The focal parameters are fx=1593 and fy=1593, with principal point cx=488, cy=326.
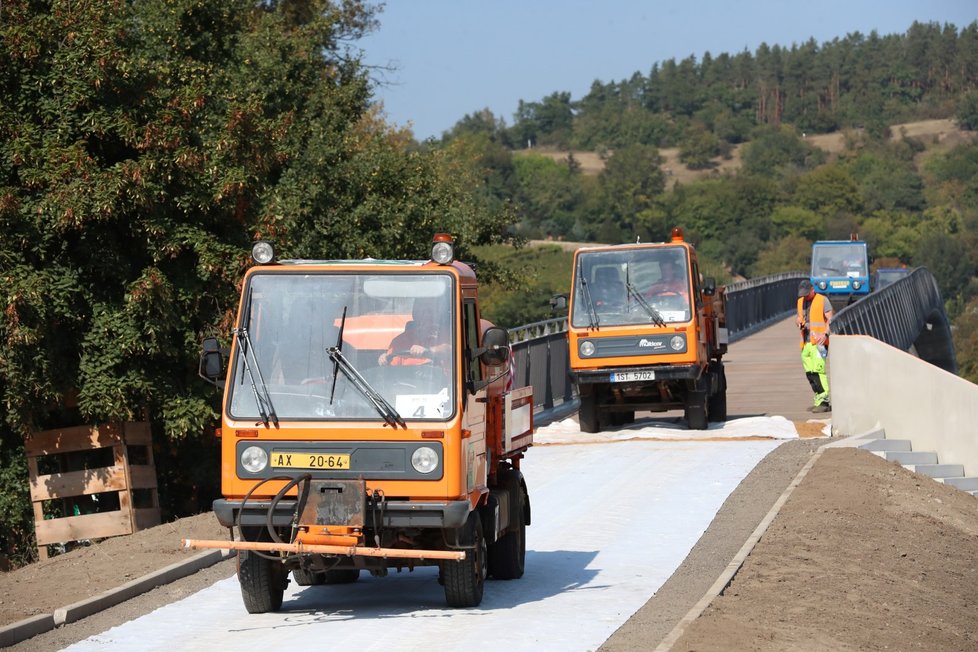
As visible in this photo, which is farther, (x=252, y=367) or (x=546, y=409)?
(x=546, y=409)

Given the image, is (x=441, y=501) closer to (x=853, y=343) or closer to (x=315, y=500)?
(x=315, y=500)

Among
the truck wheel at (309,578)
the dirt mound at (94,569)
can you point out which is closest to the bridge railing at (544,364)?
the dirt mound at (94,569)

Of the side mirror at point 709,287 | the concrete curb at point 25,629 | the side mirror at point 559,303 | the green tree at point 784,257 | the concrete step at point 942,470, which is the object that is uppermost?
the green tree at point 784,257

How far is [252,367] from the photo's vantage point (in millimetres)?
10062

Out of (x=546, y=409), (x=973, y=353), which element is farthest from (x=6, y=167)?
(x=973, y=353)

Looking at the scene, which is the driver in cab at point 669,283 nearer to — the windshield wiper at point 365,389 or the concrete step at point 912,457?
the concrete step at point 912,457

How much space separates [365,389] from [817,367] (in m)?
15.8

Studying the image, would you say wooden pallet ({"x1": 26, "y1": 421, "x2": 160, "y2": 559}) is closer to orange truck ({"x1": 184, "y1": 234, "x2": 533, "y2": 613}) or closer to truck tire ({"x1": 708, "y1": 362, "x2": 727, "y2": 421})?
truck tire ({"x1": 708, "y1": 362, "x2": 727, "y2": 421})

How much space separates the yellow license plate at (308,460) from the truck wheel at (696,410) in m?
13.0

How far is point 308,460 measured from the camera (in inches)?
384

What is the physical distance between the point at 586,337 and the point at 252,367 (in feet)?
39.7

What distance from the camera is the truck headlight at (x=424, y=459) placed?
9.62m

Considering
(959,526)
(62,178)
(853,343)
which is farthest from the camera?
(853,343)

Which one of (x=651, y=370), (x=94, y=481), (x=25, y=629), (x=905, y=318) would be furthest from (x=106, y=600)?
(x=905, y=318)
